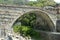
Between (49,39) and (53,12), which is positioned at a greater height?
Result: (53,12)

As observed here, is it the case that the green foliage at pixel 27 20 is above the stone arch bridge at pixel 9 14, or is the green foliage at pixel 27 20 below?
below

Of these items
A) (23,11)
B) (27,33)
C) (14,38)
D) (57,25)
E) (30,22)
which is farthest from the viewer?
(30,22)

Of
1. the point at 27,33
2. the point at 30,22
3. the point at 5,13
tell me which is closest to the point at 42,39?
the point at 27,33

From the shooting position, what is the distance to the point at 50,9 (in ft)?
90.8

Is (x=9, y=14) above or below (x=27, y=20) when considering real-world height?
above

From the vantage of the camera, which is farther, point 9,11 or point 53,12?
point 53,12

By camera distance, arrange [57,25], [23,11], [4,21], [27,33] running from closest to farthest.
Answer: [4,21] < [23,11] < [27,33] < [57,25]

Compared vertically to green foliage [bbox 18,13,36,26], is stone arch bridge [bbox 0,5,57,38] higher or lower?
higher

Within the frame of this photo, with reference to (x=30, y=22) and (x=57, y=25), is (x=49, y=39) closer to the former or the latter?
(x=57, y=25)

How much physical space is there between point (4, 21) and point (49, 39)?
18.3 feet

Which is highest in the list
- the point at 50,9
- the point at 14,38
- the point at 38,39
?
the point at 50,9

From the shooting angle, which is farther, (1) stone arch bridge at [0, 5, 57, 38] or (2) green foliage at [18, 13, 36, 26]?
(2) green foliage at [18, 13, 36, 26]

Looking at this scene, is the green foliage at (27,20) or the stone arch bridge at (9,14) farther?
the green foliage at (27,20)

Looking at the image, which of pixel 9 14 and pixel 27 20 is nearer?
pixel 9 14
